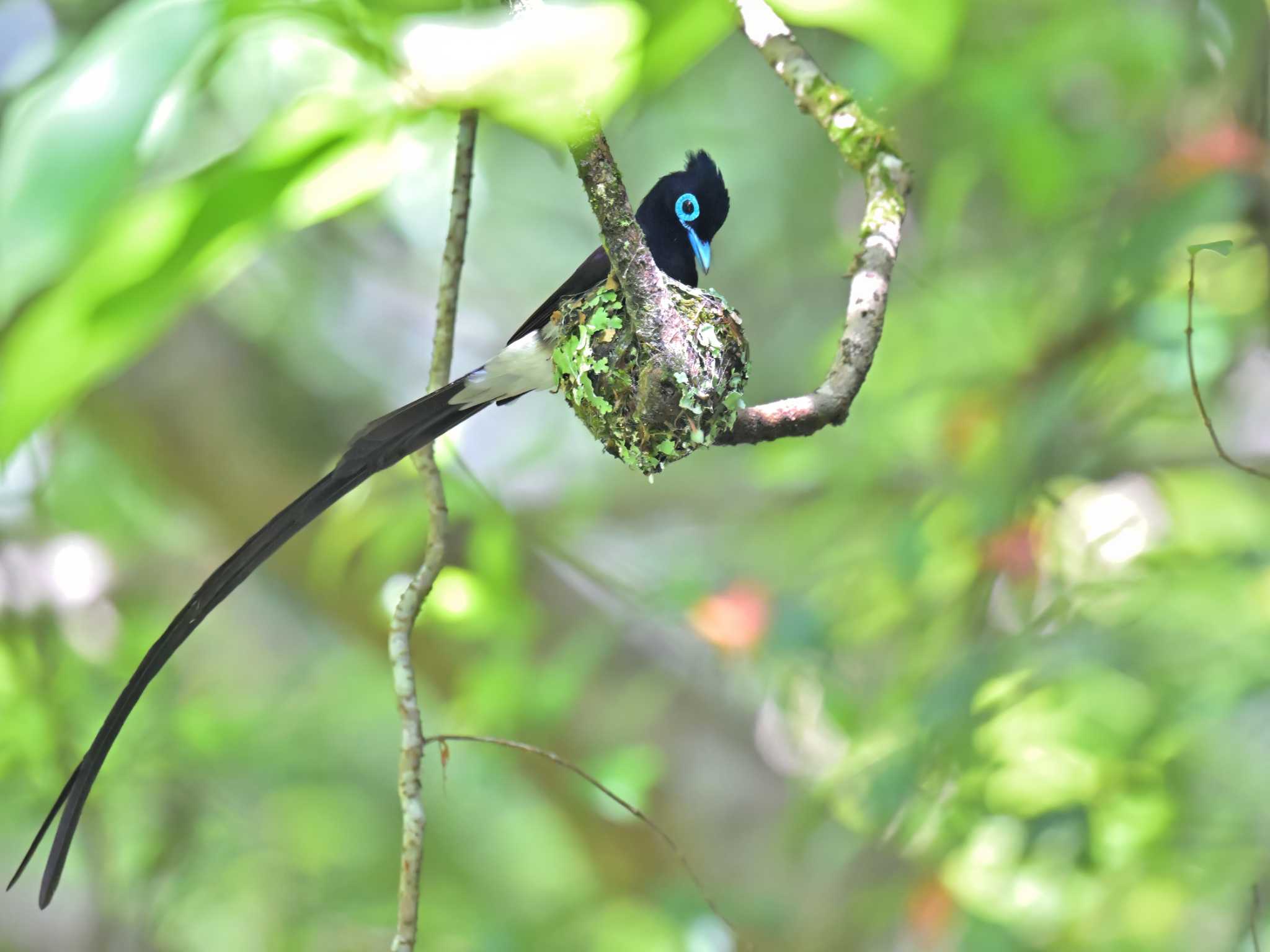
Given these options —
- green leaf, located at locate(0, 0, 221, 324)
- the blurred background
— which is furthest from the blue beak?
green leaf, located at locate(0, 0, 221, 324)

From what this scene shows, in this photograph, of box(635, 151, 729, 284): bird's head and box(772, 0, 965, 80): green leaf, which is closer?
box(772, 0, 965, 80): green leaf

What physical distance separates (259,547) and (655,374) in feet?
2.30

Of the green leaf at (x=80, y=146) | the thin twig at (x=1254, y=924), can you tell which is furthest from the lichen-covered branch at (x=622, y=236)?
the thin twig at (x=1254, y=924)

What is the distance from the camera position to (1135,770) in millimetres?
2584

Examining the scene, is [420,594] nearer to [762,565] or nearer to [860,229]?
[860,229]

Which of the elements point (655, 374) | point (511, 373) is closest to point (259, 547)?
point (511, 373)

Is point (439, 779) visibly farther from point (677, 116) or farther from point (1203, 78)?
point (1203, 78)

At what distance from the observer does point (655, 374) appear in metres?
1.51

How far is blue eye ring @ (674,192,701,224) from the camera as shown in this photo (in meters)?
2.18

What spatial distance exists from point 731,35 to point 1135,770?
7.73 feet

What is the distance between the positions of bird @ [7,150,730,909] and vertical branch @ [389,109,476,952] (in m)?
0.06

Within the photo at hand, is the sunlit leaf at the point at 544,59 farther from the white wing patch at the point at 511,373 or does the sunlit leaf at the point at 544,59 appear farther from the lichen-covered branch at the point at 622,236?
the white wing patch at the point at 511,373

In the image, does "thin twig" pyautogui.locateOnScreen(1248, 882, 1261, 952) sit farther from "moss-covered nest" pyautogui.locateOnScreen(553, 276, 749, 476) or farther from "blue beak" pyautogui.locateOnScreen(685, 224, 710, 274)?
"blue beak" pyautogui.locateOnScreen(685, 224, 710, 274)

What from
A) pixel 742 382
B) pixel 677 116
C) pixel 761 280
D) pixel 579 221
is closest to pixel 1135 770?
pixel 742 382
